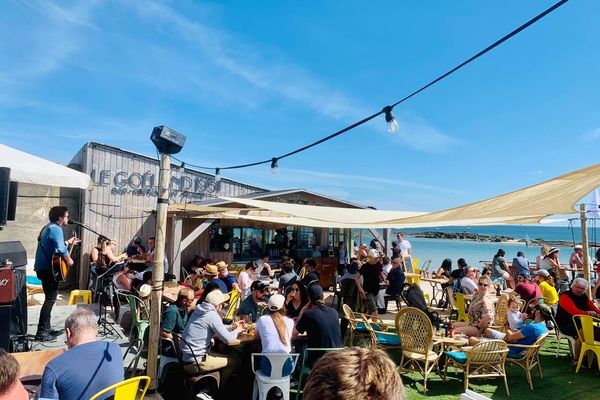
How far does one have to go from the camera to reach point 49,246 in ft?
14.9

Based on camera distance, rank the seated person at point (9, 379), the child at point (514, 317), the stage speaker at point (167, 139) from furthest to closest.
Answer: the child at point (514, 317), the stage speaker at point (167, 139), the seated person at point (9, 379)

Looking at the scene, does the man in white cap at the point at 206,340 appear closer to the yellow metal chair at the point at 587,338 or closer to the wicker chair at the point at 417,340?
the wicker chair at the point at 417,340

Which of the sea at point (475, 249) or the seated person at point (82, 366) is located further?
the sea at point (475, 249)

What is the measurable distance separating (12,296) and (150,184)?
8.73 metres

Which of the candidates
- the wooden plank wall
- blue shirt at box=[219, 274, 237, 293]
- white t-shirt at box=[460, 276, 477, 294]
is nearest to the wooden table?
blue shirt at box=[219, 274, 237, 293]

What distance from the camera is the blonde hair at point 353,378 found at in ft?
2.88

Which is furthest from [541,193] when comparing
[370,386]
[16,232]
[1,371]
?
[16,232]

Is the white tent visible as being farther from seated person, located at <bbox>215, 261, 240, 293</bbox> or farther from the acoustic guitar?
seated person, located at <bbox>215, 261, 240, 293</bbox>

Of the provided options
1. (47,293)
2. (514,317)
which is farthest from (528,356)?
(47,293)

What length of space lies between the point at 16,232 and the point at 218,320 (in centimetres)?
883

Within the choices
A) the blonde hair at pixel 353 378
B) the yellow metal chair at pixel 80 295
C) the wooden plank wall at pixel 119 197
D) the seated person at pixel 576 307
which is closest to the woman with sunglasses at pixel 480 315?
the seated person at pixel 576 307

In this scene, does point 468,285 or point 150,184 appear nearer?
point 468,285

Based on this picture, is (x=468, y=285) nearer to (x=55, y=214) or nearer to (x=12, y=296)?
(x=55, y=214)

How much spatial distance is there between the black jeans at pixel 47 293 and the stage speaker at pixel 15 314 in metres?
0.19
